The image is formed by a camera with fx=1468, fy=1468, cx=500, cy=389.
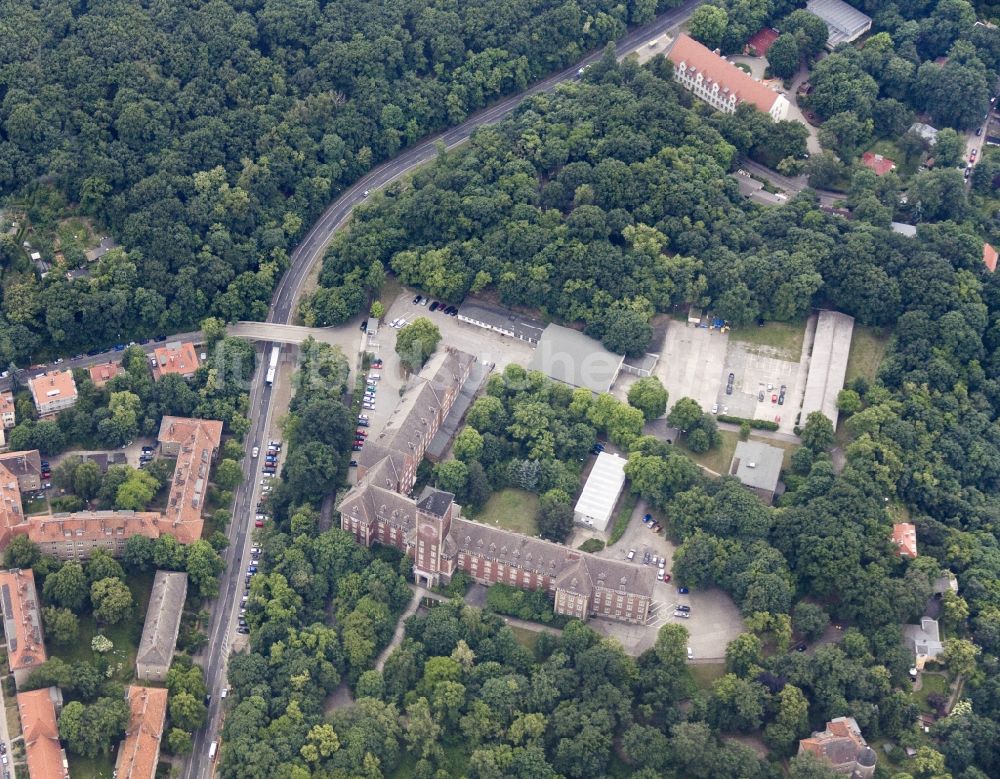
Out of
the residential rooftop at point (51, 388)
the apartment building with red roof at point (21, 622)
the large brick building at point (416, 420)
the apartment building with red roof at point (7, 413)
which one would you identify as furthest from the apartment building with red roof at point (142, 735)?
the residential rooftop at point (51, 388)

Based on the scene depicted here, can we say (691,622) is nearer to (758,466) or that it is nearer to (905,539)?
(758,466)

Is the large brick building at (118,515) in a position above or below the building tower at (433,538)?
below

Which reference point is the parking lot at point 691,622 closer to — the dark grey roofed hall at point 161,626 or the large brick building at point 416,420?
the large brick building at point 416,420

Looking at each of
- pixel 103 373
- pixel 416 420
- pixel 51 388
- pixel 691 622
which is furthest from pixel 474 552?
pixel 51 388

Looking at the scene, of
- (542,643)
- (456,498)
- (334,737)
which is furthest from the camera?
(456,498)

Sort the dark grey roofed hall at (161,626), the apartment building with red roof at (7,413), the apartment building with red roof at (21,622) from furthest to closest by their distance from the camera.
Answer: the apartment building with red roof at (7,413)
the dark grey roofed hall at (161,626)
the apartment building with red roof at (21,622)

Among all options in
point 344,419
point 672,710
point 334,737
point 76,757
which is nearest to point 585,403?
point 344,419

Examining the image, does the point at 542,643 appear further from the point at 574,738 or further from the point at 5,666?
the point at 5,666

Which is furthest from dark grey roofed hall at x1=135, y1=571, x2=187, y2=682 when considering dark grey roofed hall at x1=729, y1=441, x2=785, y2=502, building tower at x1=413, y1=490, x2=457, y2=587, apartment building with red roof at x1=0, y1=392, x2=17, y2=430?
dark grey roofed hall at x1=729, y1=441, x2=785, y2=502
